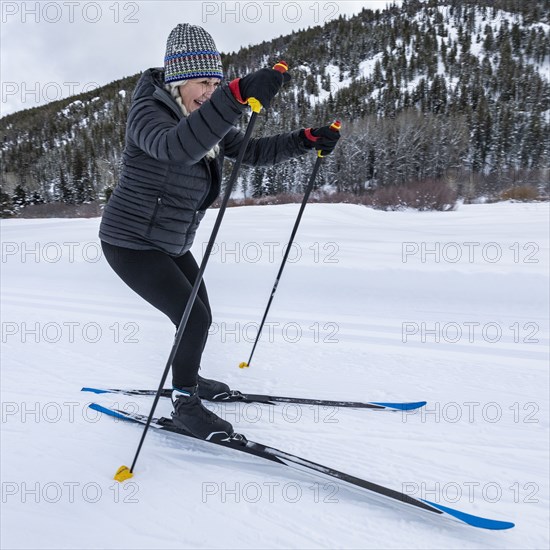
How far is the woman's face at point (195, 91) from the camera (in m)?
1.93

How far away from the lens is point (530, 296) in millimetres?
4449

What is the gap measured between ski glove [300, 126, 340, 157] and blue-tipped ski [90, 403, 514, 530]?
5.98ft

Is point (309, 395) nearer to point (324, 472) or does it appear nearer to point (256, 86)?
point (324, 472)

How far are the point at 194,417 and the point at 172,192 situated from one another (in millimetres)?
1179

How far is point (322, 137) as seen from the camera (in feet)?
8.48

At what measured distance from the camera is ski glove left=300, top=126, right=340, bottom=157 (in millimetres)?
2586

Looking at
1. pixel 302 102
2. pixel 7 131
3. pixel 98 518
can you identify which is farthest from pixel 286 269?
pixel 7 131

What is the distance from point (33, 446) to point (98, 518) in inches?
30.2

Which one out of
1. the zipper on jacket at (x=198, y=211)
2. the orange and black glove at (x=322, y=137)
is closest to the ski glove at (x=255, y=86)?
the zipper on jacket at (x=198, y=211)

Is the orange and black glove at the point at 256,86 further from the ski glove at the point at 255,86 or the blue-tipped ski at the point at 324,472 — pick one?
the blue-tipped ski at the point at 324,472

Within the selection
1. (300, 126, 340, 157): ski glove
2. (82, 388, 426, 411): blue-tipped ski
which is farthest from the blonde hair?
(82, 388, 426, 411): blue-tipped ski

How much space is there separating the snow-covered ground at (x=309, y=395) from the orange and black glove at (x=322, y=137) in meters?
1.66

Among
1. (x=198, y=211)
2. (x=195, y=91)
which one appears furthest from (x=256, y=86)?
(x=198, y=211)

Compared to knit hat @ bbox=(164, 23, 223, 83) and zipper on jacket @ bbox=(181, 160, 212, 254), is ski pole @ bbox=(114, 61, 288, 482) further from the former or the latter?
knit hat @ bbox=(164, 23, 223, 83)
